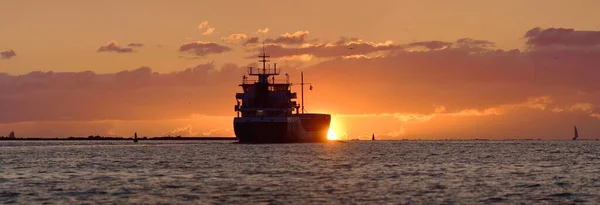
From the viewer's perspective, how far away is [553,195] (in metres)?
55.8

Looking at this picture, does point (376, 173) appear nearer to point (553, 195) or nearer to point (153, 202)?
point (553, 195)

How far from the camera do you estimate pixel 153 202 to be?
50.3m

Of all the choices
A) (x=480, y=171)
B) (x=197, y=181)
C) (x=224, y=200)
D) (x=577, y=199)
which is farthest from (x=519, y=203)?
(x=480, y=171)

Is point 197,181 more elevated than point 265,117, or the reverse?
point 265,117

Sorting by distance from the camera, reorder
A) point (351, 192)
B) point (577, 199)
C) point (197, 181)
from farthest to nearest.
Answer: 1. point (197, 181)
2. point (351, 192)
3. point (577, 199)

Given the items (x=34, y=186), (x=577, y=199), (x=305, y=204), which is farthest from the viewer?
(x=34, y=186)

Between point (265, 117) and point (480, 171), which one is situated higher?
point (265, 117)

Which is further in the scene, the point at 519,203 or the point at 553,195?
the point at 553,195

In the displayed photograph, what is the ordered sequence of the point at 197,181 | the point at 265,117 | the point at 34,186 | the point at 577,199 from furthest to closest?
the point at 265,117
the point at 197,181
the point at 34,186
the point at 577,199

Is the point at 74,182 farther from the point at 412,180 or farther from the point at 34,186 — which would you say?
the point at 412,180

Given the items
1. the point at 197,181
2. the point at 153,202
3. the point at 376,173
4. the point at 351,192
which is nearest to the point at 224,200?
the point at 153,202

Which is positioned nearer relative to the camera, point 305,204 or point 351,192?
point 305,204

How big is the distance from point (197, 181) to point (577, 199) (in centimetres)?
2797

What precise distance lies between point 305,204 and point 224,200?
16.9 ft
